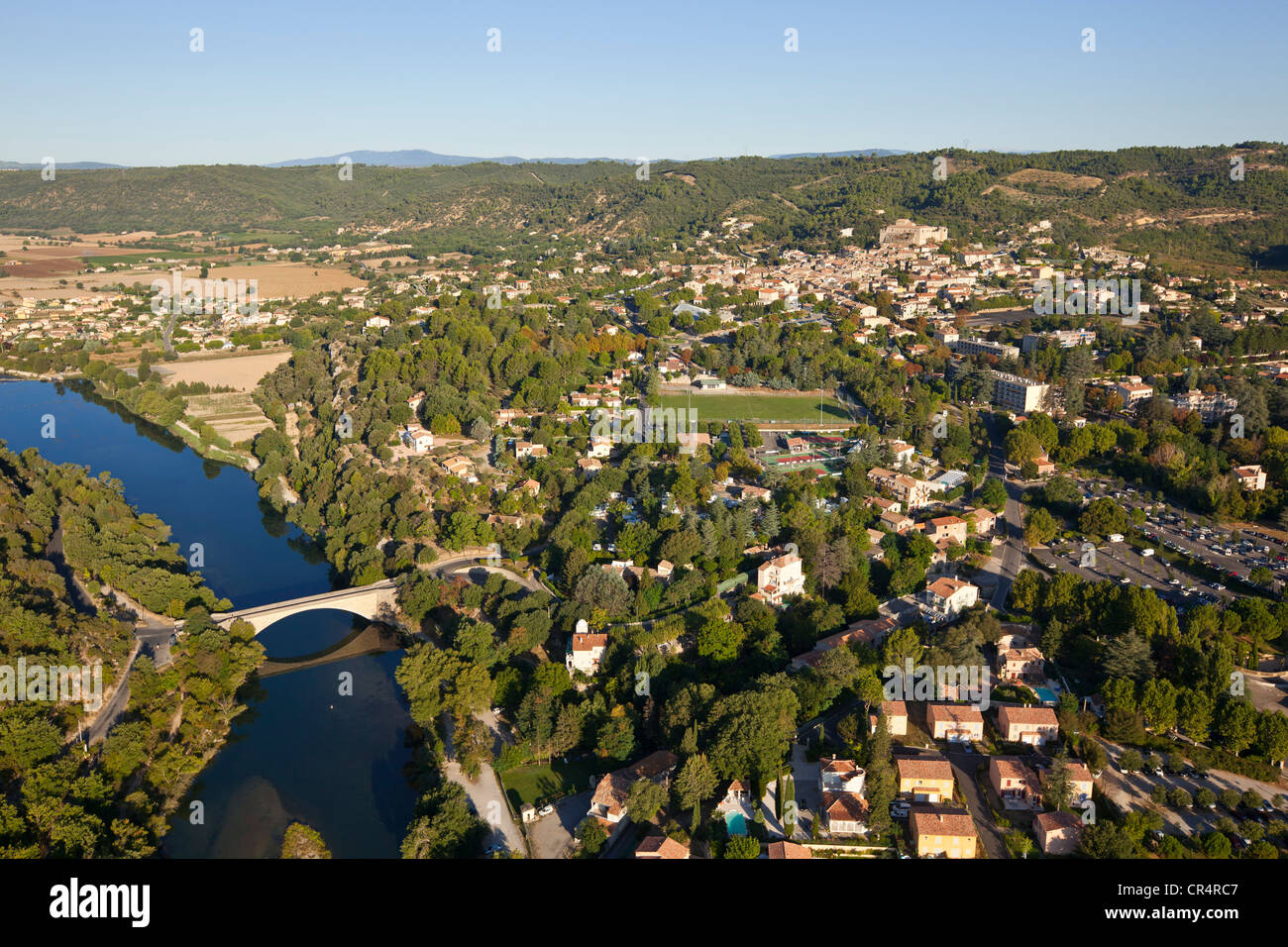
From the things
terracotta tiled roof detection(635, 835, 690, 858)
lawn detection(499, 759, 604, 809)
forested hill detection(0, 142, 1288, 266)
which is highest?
forested hill detection(0, 142, 1288, 266)

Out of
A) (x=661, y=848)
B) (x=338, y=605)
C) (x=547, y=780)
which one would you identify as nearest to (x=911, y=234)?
(x=338, y=605)

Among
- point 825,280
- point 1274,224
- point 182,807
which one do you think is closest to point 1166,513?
point 182,807

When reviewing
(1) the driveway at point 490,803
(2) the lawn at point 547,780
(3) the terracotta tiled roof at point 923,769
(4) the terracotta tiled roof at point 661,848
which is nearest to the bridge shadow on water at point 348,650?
(1) the driveway at point 490,803

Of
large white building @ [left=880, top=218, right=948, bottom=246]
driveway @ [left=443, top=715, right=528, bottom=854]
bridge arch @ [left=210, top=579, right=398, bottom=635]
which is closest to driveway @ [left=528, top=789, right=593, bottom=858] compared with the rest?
driveway @ [left=443, top=715, right=528, bottom=854]

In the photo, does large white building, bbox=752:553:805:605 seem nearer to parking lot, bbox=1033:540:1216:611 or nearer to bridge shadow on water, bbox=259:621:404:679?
parking lot, bbox=1033:540:1216:611

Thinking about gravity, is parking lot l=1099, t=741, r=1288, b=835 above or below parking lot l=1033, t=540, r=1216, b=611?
below

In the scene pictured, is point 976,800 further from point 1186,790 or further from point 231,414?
point 231,414
